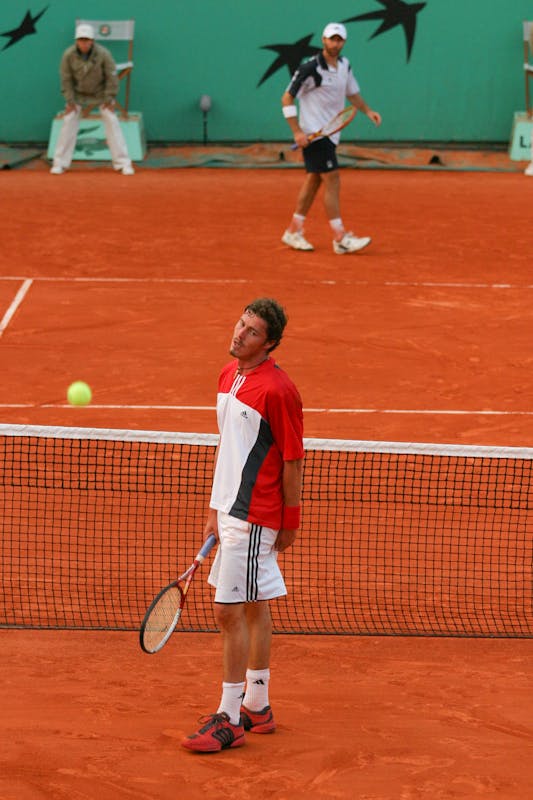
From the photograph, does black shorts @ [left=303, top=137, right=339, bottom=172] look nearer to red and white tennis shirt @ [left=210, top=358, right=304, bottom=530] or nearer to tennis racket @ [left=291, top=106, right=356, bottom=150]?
tennis racket @ [left=291, top=106, right=356, bottom=150]

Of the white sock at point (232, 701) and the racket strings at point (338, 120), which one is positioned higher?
the racket strings at point (338, 120)

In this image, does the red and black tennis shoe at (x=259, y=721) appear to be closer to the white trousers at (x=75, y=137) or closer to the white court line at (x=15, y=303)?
the white court line at (x=15, y=303)

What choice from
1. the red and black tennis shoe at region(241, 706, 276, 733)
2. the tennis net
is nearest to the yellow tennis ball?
the tennis net

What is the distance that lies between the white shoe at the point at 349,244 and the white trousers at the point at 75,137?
6193 millimetres

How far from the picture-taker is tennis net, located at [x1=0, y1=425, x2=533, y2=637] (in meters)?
6.53

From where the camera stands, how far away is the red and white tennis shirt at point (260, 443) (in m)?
4.91

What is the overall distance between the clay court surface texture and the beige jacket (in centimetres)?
130

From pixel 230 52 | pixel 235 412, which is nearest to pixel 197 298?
pixel 235 412

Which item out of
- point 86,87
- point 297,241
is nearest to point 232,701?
point 297,241

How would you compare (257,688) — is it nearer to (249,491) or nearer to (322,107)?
(249,491)

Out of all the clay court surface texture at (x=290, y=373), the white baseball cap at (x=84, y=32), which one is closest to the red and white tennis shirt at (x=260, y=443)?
the clay court surface texture at (x=290, y=373)

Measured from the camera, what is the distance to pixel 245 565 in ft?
16.2

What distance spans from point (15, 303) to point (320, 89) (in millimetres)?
4150

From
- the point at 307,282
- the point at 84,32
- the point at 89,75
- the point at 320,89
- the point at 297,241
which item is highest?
the point at 84,32
